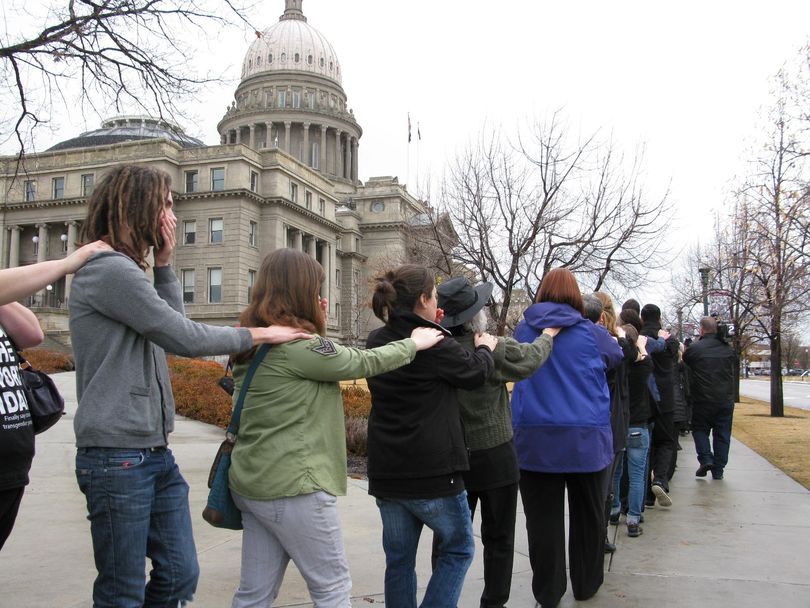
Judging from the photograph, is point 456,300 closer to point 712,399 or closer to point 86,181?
point 712,399

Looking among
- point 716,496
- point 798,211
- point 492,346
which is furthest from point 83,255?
point 798,211

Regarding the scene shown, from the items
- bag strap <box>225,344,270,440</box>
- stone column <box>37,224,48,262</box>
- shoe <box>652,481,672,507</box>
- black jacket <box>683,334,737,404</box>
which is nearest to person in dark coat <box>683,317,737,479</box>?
black jacket <box>683,334,737,404</box>

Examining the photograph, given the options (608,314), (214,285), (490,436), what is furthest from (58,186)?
(490,436)

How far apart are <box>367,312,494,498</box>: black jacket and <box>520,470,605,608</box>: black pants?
4.22 ft

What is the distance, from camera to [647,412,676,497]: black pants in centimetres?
848

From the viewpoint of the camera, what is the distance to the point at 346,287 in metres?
79.2

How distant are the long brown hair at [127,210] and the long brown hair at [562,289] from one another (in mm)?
2799

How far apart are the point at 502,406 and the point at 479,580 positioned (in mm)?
1703

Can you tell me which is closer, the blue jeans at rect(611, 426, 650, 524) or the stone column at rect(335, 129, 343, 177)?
the blue jeans at rect(611, 426, 650, 524)

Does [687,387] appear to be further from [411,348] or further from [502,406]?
[411,348]

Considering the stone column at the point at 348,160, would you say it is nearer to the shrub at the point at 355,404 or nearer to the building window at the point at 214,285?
the building window at the point at 214,285

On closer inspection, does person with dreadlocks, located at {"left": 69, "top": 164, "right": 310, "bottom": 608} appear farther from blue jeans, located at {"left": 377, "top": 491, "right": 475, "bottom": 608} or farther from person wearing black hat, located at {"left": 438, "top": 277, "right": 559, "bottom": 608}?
person wearing black hat, located at {"left": 438, "top": 277, "right": 559, "bottom": 608}

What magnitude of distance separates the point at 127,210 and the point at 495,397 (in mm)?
2357

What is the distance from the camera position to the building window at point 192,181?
59.6 metres
